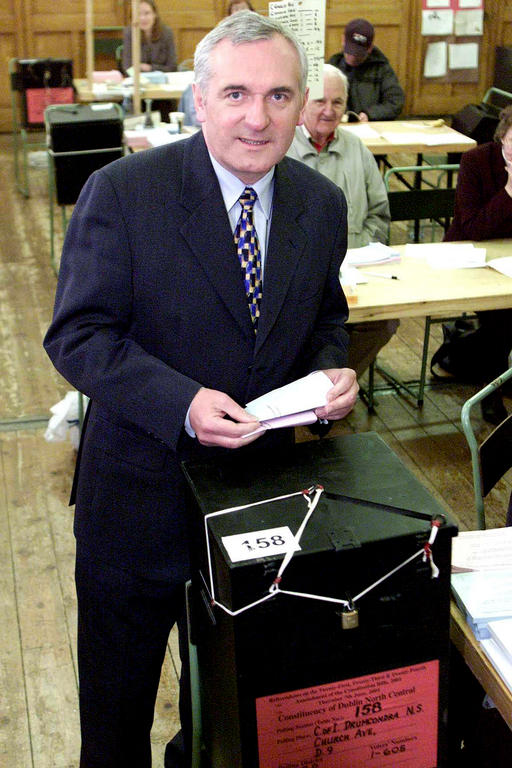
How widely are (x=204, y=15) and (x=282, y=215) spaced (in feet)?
27.9

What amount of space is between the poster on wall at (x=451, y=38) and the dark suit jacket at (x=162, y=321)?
8703mm

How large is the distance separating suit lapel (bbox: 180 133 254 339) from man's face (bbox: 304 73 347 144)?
8.18ft

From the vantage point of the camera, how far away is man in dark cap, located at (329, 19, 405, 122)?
22.6ft

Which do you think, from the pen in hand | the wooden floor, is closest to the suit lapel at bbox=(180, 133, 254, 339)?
the wooden floor

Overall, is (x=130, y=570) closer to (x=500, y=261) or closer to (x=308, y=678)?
(x=308, y=678)

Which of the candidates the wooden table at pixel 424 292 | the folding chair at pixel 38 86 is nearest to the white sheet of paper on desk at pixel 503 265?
the wooden table at pixel 424 292

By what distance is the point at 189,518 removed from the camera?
4.65 feet

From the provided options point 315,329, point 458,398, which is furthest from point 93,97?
point 315,329

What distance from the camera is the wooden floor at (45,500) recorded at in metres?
2.46

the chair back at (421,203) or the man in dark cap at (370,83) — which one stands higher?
the man in dark cap at (370,83)

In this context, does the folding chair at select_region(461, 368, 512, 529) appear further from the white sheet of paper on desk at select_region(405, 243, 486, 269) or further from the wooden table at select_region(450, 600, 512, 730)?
the white sheet of paper on desk at select_region(405, 243, 486, 269)

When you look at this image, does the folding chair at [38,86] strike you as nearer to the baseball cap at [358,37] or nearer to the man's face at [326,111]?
the baseball cap at [358,37]

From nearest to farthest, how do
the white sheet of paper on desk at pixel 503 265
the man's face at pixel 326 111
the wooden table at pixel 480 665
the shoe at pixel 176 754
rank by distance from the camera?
the wooden table at pixel 480 665 < the shoe at pixel 176 754 < the white sheet of paper on desk at pixel 503 265 < the man's face at pixel 326 111

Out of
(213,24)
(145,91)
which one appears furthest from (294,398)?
(213,24)
